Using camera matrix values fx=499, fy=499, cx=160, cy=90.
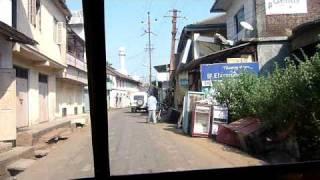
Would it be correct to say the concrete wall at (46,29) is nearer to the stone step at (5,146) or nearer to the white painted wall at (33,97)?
the white painted wall at (33,97)

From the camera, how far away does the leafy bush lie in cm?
961

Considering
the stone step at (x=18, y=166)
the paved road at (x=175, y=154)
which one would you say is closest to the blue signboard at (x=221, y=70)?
the paved road at (x=175, y=154)

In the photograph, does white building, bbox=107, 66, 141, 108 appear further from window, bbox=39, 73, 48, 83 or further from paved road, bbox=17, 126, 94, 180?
window, bbox=39, 73, 48, 83

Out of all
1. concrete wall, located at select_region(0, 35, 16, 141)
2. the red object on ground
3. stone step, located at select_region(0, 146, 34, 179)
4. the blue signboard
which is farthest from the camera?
the blue signboard

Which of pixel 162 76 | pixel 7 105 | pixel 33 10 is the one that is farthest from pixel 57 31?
pixel 162 76

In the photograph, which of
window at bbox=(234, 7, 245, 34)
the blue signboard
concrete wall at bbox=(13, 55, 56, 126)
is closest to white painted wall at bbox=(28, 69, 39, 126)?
concrete wall at bbox=(13, 55, 56, 126)

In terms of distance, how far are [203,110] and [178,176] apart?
1345 cm

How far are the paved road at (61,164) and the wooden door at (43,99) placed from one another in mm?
6436

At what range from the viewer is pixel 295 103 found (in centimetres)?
1009

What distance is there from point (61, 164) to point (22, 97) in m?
7.78

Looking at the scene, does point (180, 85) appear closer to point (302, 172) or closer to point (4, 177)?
point (4, 177)

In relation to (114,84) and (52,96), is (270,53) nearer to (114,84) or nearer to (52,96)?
(52,96)

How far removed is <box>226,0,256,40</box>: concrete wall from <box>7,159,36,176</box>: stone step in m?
11.1

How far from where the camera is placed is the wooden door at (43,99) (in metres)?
21.2
